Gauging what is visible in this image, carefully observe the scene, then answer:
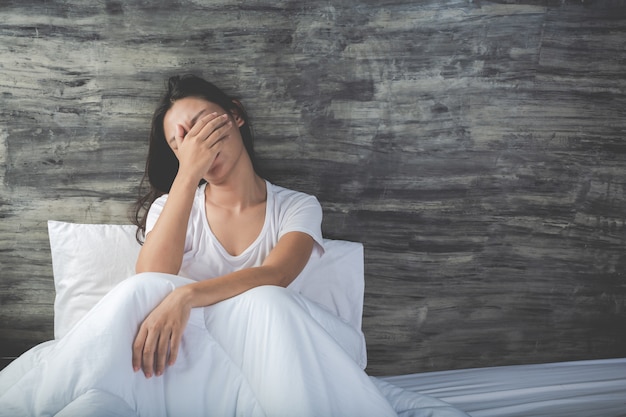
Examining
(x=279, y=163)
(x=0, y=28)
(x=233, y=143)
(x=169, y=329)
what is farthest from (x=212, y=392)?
(x=0, y=28)

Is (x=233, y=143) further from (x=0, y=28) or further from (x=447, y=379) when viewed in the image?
(x=447, y=379)

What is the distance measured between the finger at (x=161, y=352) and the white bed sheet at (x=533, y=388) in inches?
35.2

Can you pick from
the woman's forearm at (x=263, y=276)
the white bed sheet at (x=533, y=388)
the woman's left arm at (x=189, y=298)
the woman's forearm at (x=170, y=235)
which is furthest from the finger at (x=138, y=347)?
the white bed sheet at (x=533, y=388)

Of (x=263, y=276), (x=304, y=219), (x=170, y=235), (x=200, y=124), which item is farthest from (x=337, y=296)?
(x=200, y=124)

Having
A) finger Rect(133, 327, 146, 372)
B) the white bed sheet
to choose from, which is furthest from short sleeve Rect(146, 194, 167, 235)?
the white bed sheet

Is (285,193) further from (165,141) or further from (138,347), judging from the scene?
(138,347)

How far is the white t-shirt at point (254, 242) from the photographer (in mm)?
1778

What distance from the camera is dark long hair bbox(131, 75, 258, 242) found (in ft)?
5.97

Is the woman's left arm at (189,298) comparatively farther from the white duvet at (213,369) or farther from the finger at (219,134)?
the finger at (219,134)

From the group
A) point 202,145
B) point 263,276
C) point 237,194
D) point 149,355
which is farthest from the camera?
point 237,194

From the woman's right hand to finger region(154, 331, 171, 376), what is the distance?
0.53 metres

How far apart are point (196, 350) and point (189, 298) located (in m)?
0.12

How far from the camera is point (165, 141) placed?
193 centimetres

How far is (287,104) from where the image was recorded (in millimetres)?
2010
